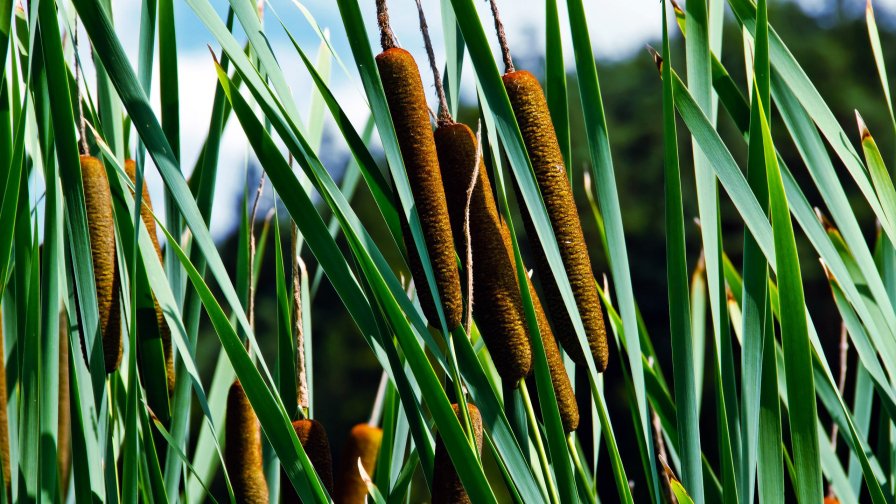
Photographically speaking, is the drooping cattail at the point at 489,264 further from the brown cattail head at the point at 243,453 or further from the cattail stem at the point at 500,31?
the brown cattail head at the point at 243,453

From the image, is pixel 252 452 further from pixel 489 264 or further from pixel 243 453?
pixel 489 264

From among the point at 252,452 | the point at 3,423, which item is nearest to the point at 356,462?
the point at 252,452

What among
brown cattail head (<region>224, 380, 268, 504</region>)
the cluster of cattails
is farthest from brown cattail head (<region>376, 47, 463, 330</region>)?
brown cattail head (<region>224, 380, 268, 504</region>)

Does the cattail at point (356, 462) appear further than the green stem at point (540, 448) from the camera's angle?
Yes

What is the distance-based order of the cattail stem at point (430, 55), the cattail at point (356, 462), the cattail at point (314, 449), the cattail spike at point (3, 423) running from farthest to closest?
the cattail at point (356, 462), the cattail spike at point (3, 423), the cattail at point (314, 449), the cattail stem at point (430, 55)

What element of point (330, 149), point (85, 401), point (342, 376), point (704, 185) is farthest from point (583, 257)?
point (330, 149)

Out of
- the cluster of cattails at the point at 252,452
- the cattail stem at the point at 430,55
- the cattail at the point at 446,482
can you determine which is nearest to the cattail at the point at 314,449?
the cluster of cattails at the point at 252,452

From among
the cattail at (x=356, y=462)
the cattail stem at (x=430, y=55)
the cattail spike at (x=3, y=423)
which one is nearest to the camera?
the cattail stem at (x=430, y=55)
